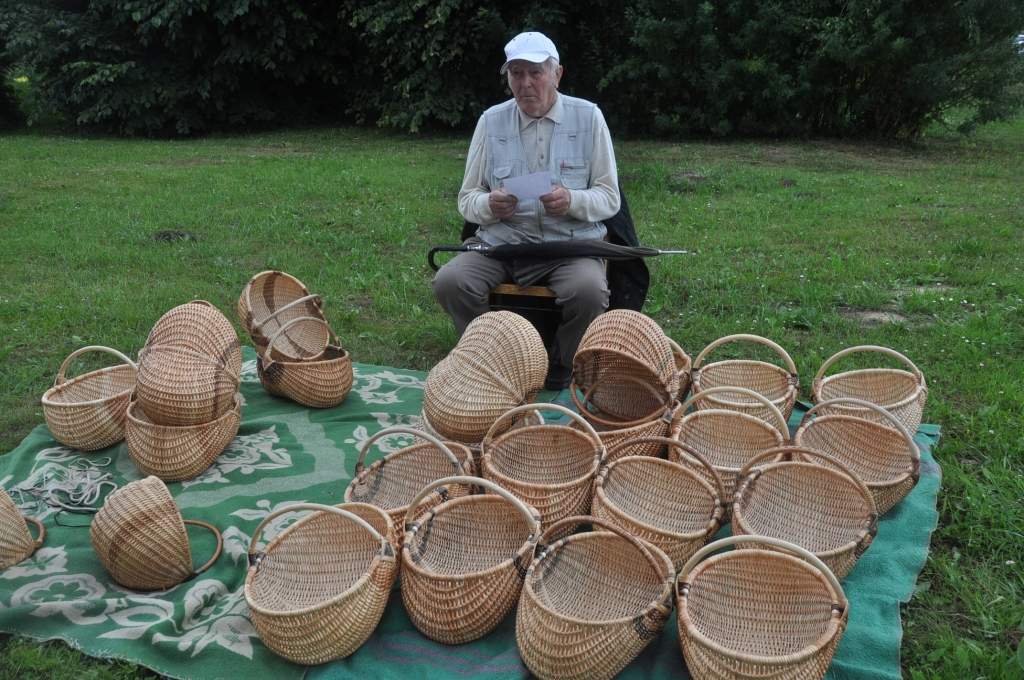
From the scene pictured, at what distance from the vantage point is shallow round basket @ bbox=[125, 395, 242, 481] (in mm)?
3238

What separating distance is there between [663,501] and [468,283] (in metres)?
1.53

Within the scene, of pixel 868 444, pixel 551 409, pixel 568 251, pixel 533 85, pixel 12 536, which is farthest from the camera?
pixel 568 251

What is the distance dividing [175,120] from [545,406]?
41.5 feet

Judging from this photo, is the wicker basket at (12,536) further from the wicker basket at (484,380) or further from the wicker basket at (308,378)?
the wicker basket at (484,380)

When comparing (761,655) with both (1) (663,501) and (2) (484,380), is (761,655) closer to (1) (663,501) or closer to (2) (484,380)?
(1) (663,501)

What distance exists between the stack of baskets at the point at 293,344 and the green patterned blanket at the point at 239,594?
1.04ft

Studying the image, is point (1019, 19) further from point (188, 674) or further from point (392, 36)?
point (188, 674)

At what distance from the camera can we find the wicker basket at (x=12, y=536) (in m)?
2.74

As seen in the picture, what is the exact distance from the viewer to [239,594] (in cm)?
265

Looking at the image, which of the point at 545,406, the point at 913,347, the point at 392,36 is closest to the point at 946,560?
the point at 545,406

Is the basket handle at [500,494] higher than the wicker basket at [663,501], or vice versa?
the basket handle at [500,494]

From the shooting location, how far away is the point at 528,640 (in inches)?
89.5

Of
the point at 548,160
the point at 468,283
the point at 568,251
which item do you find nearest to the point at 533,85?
the point at 548,160

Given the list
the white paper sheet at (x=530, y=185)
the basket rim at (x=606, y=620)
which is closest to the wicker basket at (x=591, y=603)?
the basket rim at (x=606, y=620)
